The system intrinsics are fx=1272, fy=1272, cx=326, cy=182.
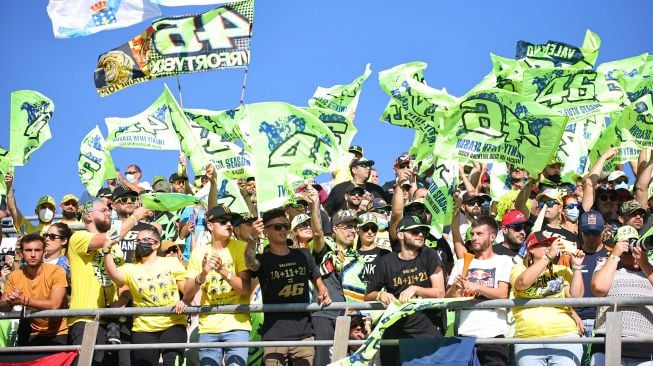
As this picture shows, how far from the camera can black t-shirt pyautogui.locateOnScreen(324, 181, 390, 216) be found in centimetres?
1717

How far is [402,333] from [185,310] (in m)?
2.33

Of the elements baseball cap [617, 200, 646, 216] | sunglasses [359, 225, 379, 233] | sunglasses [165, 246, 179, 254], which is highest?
baseball cap [617, 200, 646, 216]

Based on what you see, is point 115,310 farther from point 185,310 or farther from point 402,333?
point 402,333

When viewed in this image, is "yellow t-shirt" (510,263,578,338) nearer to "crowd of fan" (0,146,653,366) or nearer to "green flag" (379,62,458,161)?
"crowd of fan" (0,146,653,366)

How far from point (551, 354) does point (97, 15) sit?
817 centimetres

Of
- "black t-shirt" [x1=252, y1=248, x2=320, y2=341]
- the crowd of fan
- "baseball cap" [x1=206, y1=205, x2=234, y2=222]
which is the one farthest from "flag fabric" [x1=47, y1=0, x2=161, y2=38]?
"black t-shirt" [x1=252, y1=248, x2=320, y2=341]

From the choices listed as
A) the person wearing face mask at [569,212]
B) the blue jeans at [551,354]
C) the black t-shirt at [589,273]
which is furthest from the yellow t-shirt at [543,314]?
the person wearing face mask at [569,212]

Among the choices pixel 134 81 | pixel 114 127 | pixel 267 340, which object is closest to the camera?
pixel 267 340

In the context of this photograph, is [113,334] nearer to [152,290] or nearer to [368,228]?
[152,290]

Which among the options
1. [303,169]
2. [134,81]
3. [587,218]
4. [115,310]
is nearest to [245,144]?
[134,81]

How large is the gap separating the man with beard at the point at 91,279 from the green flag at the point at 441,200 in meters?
3.64

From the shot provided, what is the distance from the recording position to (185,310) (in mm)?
13070

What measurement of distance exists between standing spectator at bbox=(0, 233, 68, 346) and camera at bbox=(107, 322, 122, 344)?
607mm

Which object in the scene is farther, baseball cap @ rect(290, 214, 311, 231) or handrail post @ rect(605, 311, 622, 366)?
baseball cap @ rect(290, 214, 311, 231)
